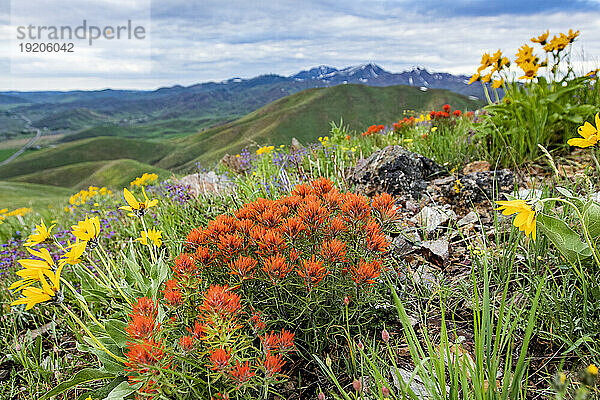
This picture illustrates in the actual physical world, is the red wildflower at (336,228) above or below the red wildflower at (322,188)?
below

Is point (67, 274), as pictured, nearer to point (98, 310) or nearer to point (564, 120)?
point (98, 310)

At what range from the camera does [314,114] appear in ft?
410

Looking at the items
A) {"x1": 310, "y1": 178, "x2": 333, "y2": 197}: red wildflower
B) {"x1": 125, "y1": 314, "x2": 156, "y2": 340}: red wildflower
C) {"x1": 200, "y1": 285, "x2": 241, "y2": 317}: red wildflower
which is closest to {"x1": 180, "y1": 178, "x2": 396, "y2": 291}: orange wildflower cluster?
{"x1": 310, "y1": 178, "x2": 333, "y2": 197}: red wildflower

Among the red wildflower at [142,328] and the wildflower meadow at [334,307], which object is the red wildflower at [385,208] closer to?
the wildflower meadow at [334,307]

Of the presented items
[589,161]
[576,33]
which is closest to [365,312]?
[589,161]

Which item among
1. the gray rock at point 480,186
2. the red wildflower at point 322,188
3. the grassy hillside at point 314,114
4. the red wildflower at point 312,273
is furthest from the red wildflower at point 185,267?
the grassy hillside at point 314,114

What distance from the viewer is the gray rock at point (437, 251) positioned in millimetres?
2713

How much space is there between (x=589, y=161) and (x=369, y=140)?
317 cm

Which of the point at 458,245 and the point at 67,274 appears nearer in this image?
the point at 458,245

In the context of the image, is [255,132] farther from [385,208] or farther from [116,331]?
[116,331]

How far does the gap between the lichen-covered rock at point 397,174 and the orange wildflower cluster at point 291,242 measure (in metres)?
1.72

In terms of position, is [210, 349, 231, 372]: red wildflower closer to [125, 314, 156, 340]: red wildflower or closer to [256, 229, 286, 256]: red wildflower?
[125, 314, 156, 340]: red wildflower

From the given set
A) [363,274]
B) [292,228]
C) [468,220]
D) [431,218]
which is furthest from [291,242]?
[468,220]

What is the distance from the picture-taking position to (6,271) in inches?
174
